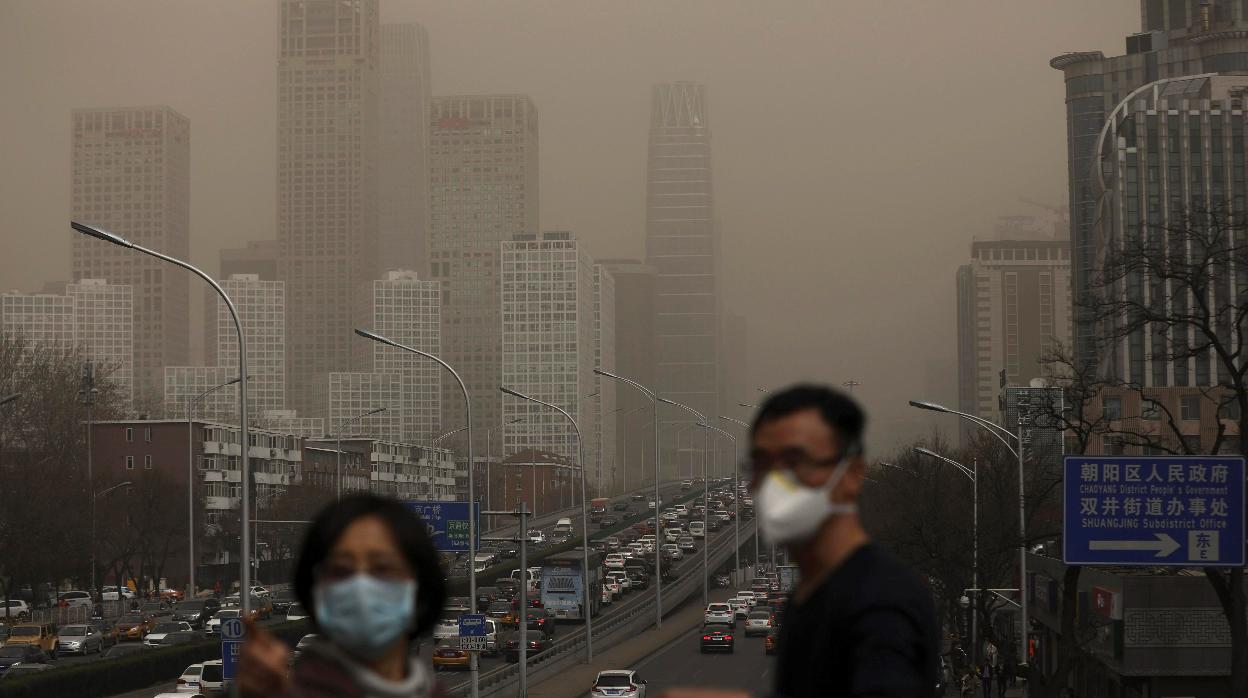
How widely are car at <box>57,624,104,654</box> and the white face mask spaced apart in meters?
58.1

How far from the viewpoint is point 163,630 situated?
60469 mm

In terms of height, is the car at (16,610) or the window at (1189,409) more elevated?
the window at (1189,409)

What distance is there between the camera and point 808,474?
3406 millimetres

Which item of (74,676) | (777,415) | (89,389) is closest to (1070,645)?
(74,676)

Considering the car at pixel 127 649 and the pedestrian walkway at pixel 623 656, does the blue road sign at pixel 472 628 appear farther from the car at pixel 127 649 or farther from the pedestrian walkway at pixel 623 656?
the car at pixel 127 649

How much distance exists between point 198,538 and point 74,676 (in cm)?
6019

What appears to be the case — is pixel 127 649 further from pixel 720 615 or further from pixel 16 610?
pixel 720 615

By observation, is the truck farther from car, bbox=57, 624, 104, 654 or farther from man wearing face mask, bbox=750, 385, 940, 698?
man wearing face mask, bbox=750, 385, 940, 698

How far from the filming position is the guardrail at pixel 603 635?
50.2 meters

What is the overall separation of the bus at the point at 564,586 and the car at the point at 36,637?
2277 centimetres

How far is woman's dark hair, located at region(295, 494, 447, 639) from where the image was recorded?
3.14 metres

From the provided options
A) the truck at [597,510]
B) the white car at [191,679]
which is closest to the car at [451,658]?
the white car at [191,679]

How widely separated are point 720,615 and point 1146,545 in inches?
1849

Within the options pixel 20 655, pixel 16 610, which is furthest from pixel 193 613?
pixel 20 655
